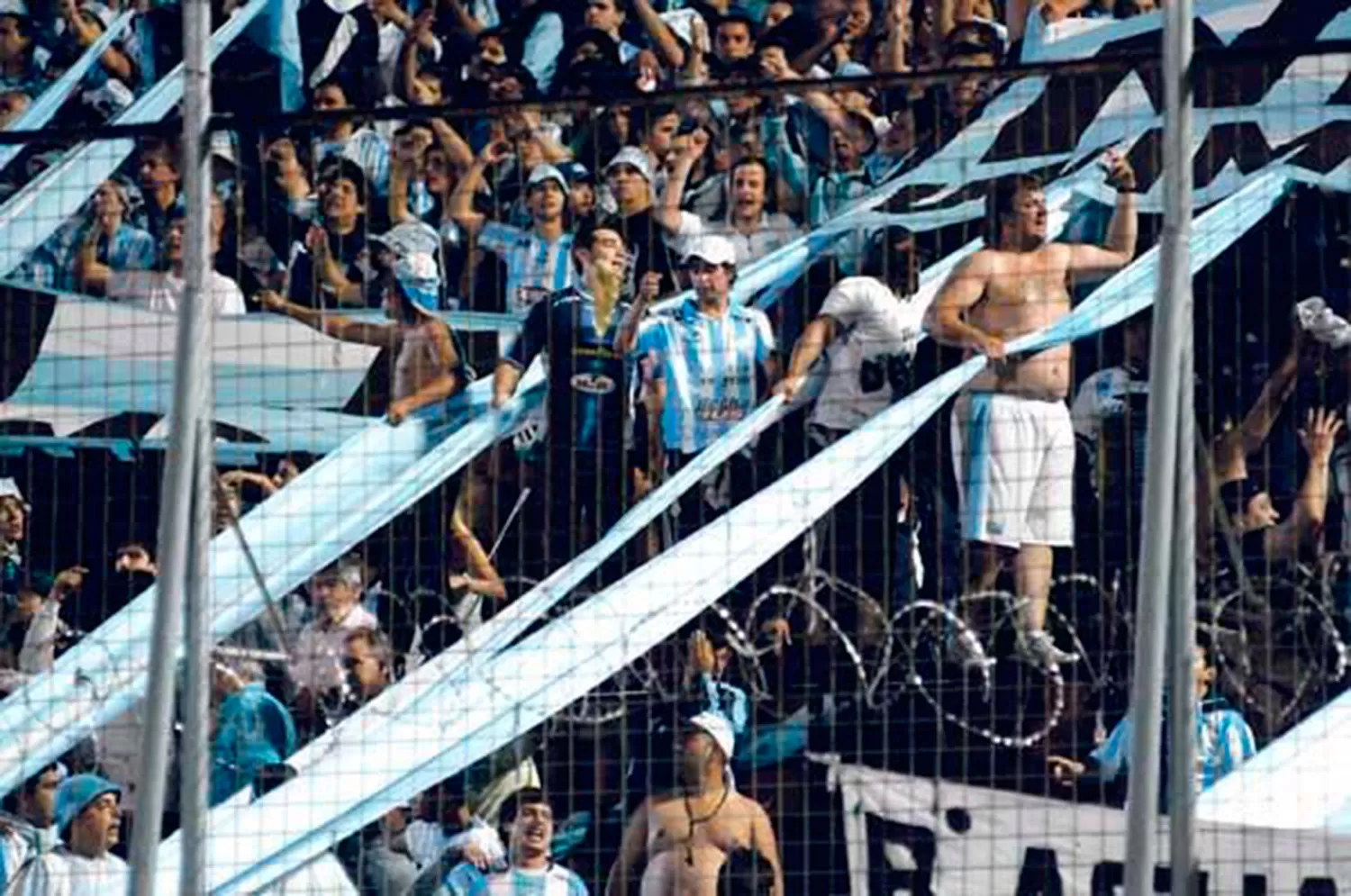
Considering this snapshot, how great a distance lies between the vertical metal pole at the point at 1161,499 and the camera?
19.1 feet

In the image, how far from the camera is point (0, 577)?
831 centimetres

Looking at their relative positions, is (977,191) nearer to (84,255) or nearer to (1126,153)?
(1126,153)

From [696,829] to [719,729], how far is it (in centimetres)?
21

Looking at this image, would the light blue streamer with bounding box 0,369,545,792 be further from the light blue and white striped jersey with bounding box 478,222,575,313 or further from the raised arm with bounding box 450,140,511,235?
the raised arm with bounding box 450,140,511,235

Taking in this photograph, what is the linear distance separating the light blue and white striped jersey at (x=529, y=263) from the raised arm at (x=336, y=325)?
11.4 inches

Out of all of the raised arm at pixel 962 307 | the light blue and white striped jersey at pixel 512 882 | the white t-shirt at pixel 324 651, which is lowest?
the light blue and white striped jersey at pixel 512 882

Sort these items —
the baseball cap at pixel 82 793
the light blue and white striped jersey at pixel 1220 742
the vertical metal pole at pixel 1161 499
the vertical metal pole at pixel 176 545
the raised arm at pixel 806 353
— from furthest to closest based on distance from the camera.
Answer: the baseball cap at pixel 82 793
the raised arm at pixel 806 353
the light blue and white striped jersey at pixel 1220 742
the vertical metal pole at pixel 176 545
the vertical metal pole at pixel 1161 499

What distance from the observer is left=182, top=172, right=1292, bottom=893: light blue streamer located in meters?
7.69

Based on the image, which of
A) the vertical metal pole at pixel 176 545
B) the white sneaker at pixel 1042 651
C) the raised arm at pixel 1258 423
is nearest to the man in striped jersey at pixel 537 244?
the white sneaker at pixel 1042 651

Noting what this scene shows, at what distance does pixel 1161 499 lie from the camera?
587 cm

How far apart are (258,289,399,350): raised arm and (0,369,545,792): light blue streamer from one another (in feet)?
0.62

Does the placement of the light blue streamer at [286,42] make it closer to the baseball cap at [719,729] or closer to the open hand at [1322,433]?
the baseball cap at [719,729]

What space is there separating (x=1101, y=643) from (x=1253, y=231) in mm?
897

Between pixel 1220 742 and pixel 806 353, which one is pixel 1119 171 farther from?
pixel 1220 742
